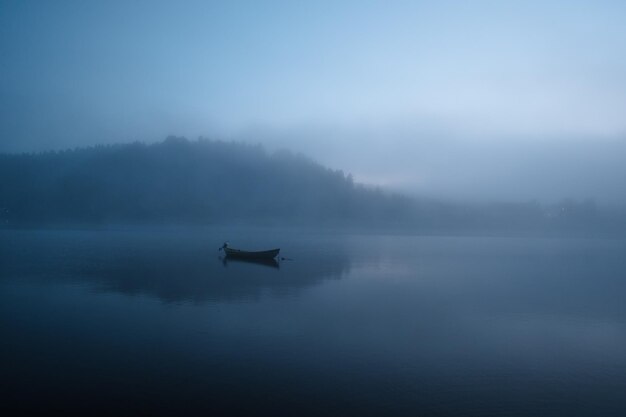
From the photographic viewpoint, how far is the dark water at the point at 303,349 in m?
8.38

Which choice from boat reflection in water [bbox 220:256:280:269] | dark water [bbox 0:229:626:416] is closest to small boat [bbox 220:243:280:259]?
boat reflection in water [bbox 220:256:280:269]

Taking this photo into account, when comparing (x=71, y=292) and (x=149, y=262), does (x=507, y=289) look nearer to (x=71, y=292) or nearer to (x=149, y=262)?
(x=71, y=292)

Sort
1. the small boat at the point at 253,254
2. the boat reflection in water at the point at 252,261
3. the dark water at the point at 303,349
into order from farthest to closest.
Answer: the small boat at the point at 253,254
the boat reflection in water at the point at 252,261
the dark water at the point at 303,349

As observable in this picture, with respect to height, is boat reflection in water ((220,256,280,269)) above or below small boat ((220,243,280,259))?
below

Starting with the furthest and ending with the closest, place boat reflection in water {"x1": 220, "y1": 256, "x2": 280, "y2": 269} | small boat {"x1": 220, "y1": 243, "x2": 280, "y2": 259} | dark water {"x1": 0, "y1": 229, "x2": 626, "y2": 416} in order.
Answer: small boat {"x1": 220, "y1": 243, "x2": 280, "y2": 259}
boat reflection in water {"x1": 220, "y1": 256, "x2": 280, "y2": 269}
dark water {"x1": 0, "y1": 229, "x2": 626, "y2": 416}

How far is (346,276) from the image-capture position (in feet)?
90.7

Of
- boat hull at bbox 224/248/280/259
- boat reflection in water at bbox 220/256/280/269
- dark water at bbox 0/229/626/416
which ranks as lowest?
dark water at bbox 0/229/626/416

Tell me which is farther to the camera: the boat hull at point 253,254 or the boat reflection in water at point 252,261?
the boat hull at point 253,254

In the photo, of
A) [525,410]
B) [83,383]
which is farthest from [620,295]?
[83,383]

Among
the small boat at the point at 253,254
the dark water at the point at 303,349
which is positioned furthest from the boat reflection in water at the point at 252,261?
the dark water at the point at 303,349

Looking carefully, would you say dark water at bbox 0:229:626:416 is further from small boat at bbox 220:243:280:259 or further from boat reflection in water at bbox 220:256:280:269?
small boat at bbox 220:243:280:259

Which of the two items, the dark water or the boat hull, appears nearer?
the dark water

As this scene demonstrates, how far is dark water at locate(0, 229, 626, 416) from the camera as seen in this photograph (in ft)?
27.5

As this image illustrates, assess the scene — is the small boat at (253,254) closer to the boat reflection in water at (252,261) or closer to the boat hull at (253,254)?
the boat hull at (253,254)
